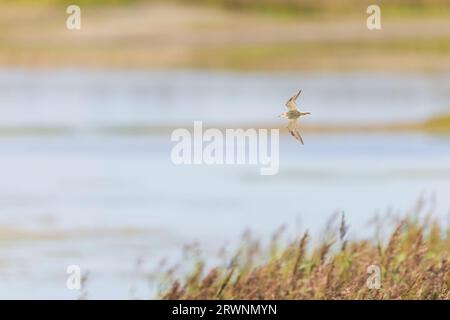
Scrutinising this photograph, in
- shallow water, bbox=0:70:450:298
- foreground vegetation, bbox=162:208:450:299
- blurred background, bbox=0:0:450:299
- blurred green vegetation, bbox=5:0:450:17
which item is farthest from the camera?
blurred green vegetation, bbox=5:0:450:17

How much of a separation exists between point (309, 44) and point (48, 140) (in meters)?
55.8

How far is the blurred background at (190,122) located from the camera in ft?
71.5

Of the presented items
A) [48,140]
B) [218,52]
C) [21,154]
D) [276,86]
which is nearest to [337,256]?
[21,154]

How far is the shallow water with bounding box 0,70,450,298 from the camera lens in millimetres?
20516

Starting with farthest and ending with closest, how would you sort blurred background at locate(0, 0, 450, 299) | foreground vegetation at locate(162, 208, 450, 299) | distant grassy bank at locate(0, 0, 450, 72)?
distant grassy bank at locate(0, 0, 450, 72) → blurred background at locate(0, 0, 450, 299) → foreground vegetation at locate(162, 208, 450, 299)

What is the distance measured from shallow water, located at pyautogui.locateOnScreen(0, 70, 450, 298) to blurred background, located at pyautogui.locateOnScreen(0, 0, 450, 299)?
58 millimetres

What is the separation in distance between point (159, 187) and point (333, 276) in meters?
13.0

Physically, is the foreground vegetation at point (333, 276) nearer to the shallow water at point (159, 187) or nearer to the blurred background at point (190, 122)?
the blurred background at point (190, 122)

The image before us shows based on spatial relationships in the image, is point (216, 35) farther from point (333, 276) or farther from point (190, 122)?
point (333, 276)

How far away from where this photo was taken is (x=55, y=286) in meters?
18.0

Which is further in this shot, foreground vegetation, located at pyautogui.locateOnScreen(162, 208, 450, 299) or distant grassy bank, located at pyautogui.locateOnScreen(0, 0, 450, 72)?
distant grassy bank, located at pyautogui.locateOnScreen(0, 0, 450, 72)

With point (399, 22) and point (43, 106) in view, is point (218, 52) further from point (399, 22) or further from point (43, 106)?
point (43, 106)

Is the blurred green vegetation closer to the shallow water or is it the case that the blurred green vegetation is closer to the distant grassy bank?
the distant grassy bank

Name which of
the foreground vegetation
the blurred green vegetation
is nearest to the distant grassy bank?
the blurred green vegetation
